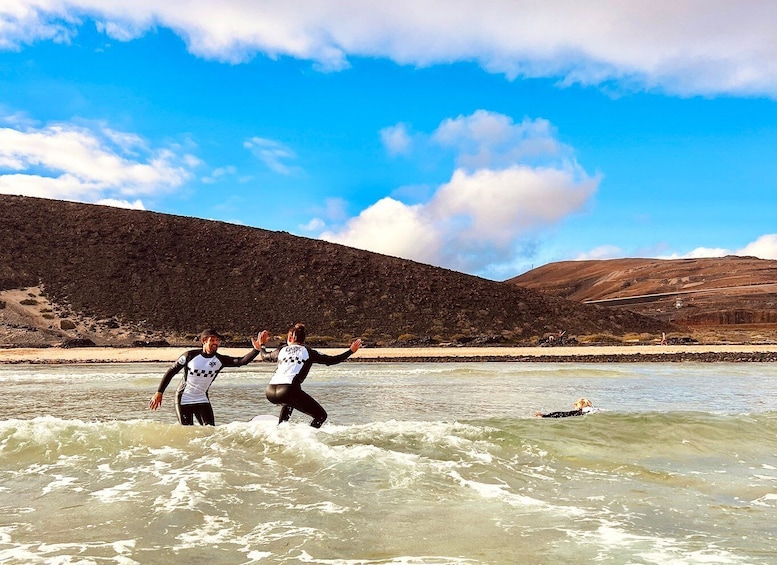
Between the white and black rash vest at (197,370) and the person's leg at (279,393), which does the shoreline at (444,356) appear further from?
the person's leg at (279,393)

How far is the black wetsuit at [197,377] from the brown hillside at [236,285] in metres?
49.1

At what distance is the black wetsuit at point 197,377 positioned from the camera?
10047 mm

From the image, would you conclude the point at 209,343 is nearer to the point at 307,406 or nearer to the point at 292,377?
the point at 292,377

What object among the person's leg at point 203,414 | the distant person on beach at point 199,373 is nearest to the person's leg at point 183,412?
the distant person on beach at point 199,373

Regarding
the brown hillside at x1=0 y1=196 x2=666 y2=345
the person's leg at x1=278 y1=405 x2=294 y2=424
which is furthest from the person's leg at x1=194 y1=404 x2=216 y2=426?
the brown hillside at x1=0 y1=196 x2=666 y2=345

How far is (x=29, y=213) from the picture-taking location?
255ft

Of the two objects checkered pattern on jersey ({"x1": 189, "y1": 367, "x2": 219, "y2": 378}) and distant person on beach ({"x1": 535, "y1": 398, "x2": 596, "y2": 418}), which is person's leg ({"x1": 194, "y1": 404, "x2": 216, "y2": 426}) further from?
distant person on beach ({"x1": 535, "y1": 398, "x2": 596, "y2": 418})

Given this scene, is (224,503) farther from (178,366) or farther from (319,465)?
(178,366)

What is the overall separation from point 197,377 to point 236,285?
6206 centimetres

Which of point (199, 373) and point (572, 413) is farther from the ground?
point (199, 373)

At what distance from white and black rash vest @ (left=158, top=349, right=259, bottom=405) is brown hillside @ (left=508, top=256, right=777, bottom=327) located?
94807 millimetres

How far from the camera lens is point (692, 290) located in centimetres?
14288

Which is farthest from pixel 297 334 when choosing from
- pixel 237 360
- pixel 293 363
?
pixel 237 360

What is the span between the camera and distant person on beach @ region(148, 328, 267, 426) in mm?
10016
